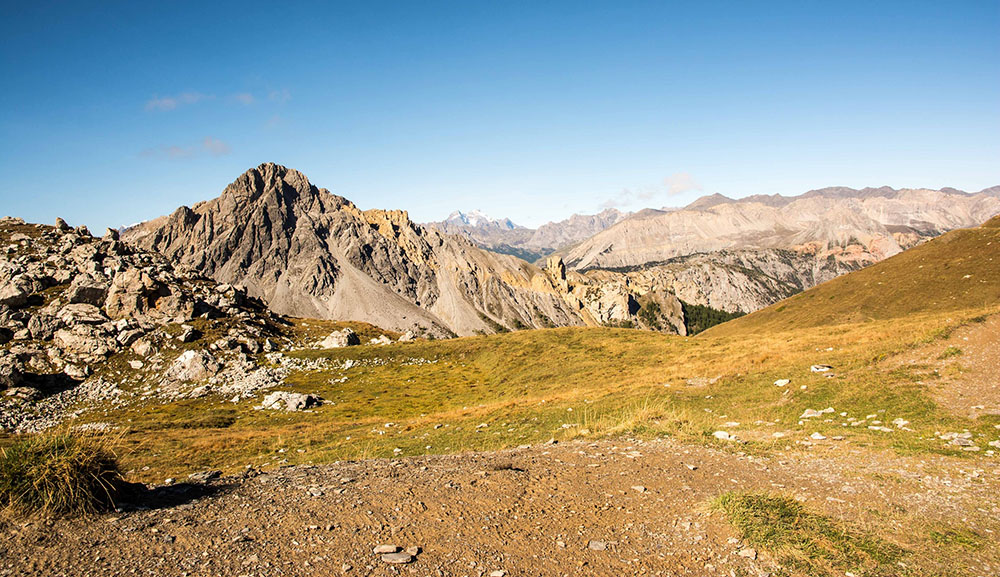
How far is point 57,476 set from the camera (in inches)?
342

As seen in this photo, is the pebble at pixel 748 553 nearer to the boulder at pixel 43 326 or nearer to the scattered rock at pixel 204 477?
the scattered rock at pixel 204 477

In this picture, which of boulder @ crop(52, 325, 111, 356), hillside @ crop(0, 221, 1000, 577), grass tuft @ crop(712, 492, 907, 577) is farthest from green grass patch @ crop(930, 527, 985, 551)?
boulder @ crop(52, 325, 111, 356)

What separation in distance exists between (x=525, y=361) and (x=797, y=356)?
113ft

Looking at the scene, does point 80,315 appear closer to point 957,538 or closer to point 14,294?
point 14,294

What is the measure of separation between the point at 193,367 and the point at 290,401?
27.0 metres

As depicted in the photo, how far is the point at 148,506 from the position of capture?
392 inches

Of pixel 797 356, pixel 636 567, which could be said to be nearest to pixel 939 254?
pixel 797 356

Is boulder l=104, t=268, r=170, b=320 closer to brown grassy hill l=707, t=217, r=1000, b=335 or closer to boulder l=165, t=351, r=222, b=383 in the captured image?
boulder l=165, t=351, r=222, b=383

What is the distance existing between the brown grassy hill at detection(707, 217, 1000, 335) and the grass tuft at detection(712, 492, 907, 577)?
7025cm

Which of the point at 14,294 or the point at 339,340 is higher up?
the point at 14,294

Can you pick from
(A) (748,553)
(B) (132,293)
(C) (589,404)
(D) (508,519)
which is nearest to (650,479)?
(A) (748,553)

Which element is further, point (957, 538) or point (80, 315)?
point (80, 315)

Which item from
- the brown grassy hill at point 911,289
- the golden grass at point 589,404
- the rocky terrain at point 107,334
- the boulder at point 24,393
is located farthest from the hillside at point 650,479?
the brown grassy hill at point 911,289

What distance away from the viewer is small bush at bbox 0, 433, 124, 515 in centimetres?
851
